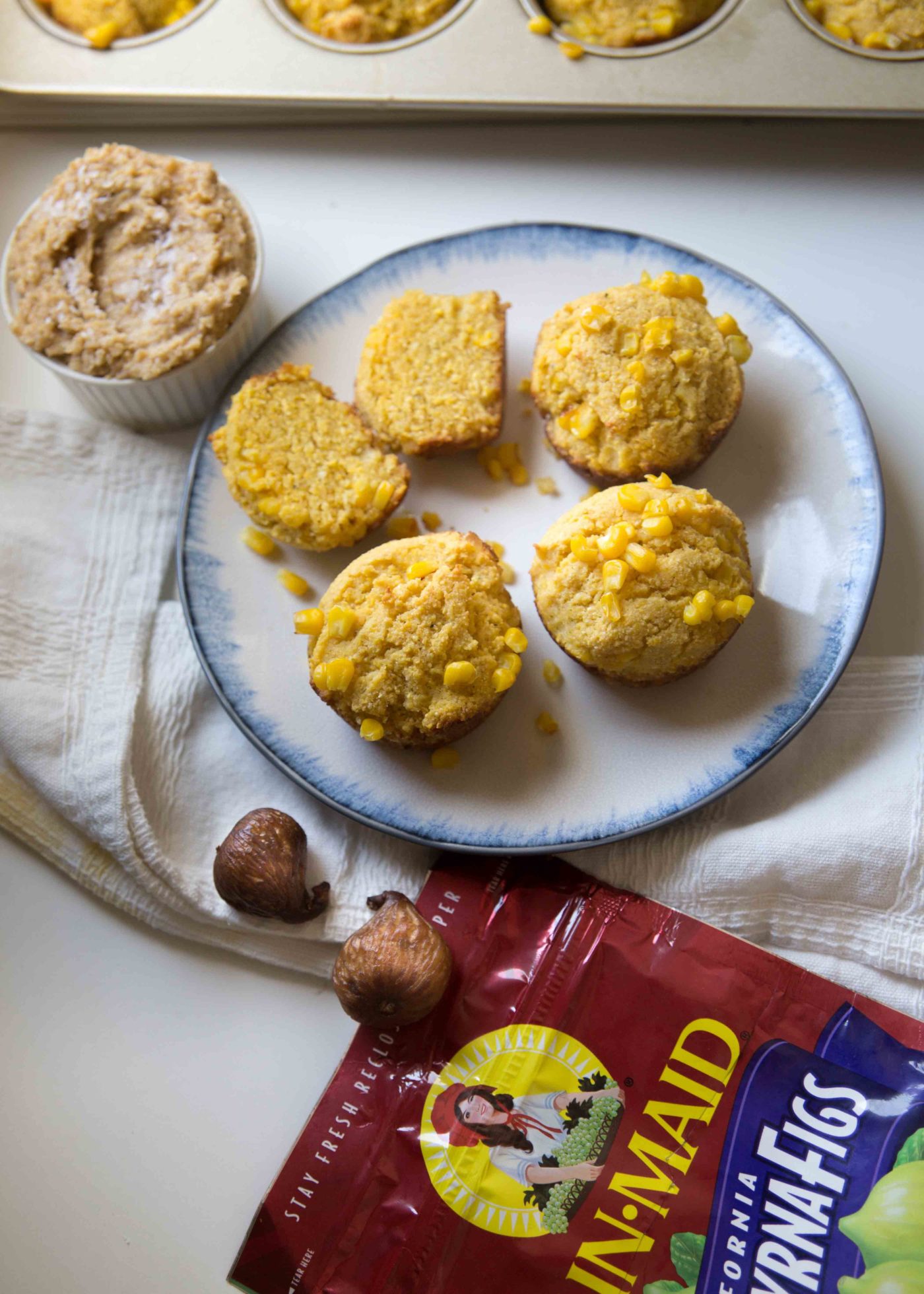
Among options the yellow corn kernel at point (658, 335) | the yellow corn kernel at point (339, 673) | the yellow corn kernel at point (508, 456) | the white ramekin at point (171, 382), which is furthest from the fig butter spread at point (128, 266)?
the yellow corn kernel at point (658, 335)

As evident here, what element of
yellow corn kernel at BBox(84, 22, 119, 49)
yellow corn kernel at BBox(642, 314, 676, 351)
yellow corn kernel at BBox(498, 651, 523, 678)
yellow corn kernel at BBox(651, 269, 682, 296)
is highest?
yellow corn kernel at BBox(84, 22, 119, 49)

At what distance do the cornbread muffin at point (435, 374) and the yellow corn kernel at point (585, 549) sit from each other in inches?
14.3

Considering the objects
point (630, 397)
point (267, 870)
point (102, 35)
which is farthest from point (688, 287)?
point (102, 35)

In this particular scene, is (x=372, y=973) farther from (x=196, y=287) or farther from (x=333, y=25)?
(x=333, y=25)

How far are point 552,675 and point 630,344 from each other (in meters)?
0.69

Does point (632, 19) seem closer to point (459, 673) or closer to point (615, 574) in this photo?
point (615, 574)

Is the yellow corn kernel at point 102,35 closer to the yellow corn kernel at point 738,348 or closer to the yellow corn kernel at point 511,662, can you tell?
the yellow corn kernel at point 738,348

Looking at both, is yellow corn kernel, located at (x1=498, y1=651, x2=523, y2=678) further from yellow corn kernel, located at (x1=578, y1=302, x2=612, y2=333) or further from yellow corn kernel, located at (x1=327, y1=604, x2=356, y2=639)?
yellow corn kernel, located at (x1=578, y1=302, x2=612, y2=333)

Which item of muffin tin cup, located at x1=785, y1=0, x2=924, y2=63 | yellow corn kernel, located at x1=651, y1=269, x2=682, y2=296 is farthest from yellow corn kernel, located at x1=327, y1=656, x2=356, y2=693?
muffin tin cup, located at x1=785, y1=0, x2=924, y2=63

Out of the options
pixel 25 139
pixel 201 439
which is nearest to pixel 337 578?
pixel 201 439

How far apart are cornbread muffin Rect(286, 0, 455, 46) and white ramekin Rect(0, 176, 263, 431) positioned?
0.60 metres

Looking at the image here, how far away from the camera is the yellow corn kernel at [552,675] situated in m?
2.15

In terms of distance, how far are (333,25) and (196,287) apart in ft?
2.89

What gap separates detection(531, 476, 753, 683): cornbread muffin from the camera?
1.96 meters
